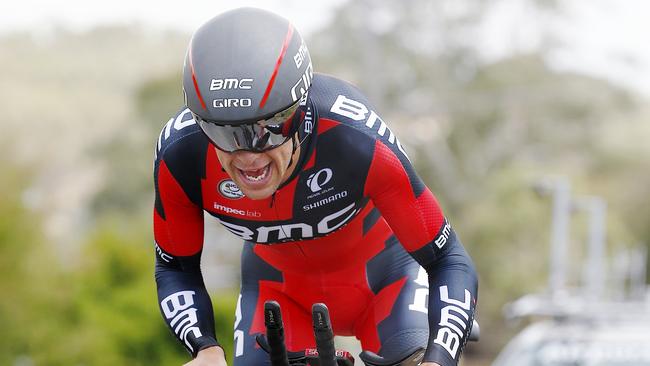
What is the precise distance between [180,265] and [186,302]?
0.66 ft

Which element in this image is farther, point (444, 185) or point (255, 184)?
point (444, 185)

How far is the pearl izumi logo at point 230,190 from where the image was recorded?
4.55m

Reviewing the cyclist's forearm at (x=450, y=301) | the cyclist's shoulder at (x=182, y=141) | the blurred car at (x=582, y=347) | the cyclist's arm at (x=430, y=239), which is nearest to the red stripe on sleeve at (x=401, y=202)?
the cyclist's arm at (x=430, y=239)

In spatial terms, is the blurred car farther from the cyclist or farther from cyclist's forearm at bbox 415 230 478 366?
cyclist's forearm at bbox 415 230 478 366

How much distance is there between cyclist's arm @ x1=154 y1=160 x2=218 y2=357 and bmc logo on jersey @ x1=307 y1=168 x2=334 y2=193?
0.50 m

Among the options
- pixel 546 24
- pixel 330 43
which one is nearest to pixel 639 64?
pixel 546 24

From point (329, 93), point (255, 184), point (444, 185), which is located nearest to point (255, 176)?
point (255, 184)

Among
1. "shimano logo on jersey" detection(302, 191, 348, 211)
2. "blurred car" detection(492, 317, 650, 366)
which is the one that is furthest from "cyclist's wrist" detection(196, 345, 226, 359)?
"blurred car" detection(492, 317, 650, 366)

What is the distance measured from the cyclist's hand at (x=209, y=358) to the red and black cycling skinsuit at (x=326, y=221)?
2.1 inches

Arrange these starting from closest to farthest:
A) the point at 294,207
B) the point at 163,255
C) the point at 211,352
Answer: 1. the point at 211,352
2. the point at 294,207
3. the point at 163,255

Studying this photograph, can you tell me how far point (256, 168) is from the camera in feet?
13.4

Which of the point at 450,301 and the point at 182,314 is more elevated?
the point at 450,301

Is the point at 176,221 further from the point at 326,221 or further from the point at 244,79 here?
the point at 244,79

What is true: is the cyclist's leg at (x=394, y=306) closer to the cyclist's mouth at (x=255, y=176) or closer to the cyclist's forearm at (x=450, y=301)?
the cyclist's forearm at (x=450, y=301)
